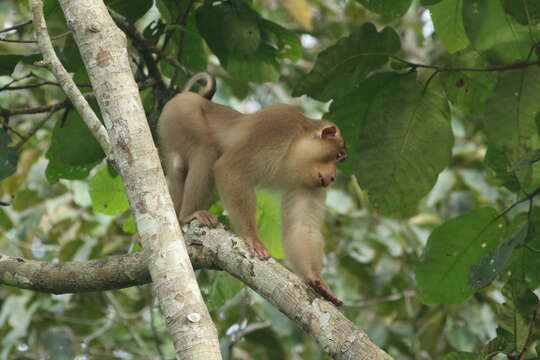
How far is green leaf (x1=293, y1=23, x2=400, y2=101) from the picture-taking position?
436 centimetres

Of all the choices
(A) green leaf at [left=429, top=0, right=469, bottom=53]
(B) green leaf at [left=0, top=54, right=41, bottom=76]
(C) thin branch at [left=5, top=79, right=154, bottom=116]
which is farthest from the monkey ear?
(B) green leaf at [left=0, top=54, right=41, bottom=76]

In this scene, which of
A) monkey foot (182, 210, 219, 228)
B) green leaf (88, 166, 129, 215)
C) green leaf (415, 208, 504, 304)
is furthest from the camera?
green leaf (88, 166, 129, 215)

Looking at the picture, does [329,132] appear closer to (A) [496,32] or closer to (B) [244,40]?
(B) [244,40]

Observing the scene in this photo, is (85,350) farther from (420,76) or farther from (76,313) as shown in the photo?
(420,76)

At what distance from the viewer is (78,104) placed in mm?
3252

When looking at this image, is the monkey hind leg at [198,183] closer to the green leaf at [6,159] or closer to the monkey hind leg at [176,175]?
the monkey hind leg at [176,175]

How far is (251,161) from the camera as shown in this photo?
15.9 feet

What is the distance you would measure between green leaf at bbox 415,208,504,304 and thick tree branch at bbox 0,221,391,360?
1.26 meters

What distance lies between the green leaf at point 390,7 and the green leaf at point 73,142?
1.99 meters

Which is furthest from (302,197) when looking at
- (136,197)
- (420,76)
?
(136,197)

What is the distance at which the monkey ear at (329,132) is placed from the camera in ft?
15.9

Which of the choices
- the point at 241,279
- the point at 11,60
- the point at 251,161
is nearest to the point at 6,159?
the point at 11,60

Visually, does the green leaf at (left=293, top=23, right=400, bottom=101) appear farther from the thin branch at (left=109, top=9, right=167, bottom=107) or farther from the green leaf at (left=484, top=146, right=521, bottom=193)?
the thin branch at (left=109, top=9, right=167, bottom=107)

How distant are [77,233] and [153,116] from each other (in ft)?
9.11
